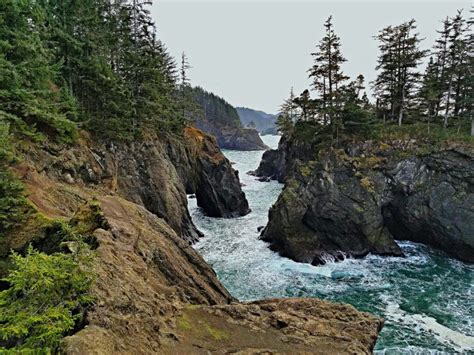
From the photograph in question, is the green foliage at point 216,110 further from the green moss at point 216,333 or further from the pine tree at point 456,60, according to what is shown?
the green moss at point 216,333

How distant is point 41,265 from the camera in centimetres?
505

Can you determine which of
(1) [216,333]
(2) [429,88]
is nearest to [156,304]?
(1) [216,333]

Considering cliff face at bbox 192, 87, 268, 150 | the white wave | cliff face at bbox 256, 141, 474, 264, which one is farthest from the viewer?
cliff face at bbox 192, 87, 268, 150

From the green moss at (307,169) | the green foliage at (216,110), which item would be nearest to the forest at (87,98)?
the green moss at (307,169)

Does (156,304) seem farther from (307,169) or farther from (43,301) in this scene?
(307,169)

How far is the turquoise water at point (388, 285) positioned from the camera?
48.9ft

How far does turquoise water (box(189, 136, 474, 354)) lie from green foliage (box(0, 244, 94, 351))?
44.6 ft

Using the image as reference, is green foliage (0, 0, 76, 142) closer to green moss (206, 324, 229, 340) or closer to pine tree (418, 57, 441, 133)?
green moss (206, 324, 229, 340)

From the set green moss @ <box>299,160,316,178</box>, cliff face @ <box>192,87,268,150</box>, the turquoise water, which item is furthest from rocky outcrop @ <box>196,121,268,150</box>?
the turquoise water

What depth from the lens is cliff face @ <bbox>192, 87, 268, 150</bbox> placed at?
120125 mm

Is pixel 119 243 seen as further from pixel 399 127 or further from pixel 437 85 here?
pixel 437 85

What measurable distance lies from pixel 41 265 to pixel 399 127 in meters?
28.7

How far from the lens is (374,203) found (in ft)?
80.4

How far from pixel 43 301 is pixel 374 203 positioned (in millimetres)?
23781
